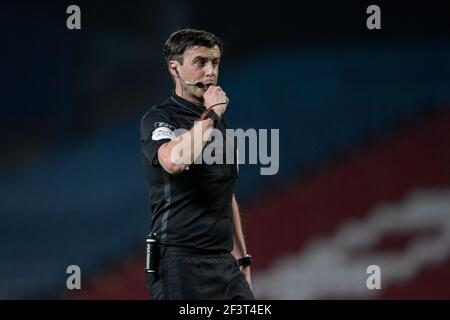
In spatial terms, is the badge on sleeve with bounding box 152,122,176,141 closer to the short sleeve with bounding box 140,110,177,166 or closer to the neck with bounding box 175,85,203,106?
the short sleeve with bounding box 140,110,177,166

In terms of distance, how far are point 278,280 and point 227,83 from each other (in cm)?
110

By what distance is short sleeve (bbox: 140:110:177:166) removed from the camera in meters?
2.45

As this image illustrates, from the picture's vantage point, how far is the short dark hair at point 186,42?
264 cm

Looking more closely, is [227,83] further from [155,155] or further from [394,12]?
[155,155]

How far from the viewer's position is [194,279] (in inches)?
95.9

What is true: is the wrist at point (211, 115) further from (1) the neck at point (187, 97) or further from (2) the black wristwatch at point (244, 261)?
(2) the black wristwatch at point (244, 261)

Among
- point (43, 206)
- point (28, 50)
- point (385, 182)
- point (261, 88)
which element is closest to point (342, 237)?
point (385, 182)

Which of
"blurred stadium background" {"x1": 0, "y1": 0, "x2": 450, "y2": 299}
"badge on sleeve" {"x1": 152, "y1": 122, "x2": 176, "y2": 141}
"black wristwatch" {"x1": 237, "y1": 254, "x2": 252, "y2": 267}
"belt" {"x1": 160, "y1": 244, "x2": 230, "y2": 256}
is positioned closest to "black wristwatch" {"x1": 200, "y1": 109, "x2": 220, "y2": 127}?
"badge on sleeve" {"x1": 152, "y1": 122, "x2": 176, "y2": 141}

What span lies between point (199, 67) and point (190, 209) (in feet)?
1.63

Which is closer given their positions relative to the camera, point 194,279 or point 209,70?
point 194,279

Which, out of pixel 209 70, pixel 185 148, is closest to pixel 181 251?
pixel 185 148

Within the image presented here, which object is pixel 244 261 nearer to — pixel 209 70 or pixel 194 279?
pixel 194 279

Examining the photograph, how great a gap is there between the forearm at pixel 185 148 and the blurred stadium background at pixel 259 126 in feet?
5.82

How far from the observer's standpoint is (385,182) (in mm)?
4203
